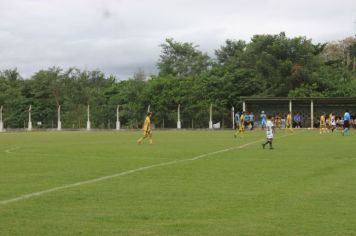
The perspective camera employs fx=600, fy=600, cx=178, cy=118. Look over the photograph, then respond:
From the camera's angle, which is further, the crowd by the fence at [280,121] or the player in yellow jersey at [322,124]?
the crowd by the fence at [280,121]

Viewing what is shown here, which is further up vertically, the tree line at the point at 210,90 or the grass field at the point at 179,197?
the tree line at the point at 210,90

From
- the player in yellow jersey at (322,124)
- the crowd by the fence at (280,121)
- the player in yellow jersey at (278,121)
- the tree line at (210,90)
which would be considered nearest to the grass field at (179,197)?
the player in yellow jersey at (322,124)

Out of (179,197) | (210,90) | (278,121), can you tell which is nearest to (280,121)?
(278,121)

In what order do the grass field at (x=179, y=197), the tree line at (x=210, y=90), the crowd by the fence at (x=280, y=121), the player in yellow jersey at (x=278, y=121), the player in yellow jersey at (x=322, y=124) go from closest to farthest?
the grass field at (x=179, y=197), the player in yellow jersey at (x=322, y=124), the crowd by the fence at (x=280, y=121), the player in yellow jersey at (x=278, y=121), the tree line at (x=210, y=90)

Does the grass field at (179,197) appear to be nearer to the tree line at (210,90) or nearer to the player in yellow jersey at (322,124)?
the player in yellow jersey at (322,124)

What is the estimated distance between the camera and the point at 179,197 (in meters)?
11.2

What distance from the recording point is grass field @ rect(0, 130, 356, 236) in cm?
854

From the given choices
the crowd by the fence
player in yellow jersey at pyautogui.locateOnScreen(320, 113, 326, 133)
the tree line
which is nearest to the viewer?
player in yellow jersey at pyautogui.locateOnScreen(320, 113, 326, 133)

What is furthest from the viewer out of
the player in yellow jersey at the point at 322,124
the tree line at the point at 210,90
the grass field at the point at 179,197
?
the tree line at the point at 210,90

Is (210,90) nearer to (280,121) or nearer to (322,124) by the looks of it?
(280,121)

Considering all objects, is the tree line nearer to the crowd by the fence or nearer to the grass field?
the crowd by the fence

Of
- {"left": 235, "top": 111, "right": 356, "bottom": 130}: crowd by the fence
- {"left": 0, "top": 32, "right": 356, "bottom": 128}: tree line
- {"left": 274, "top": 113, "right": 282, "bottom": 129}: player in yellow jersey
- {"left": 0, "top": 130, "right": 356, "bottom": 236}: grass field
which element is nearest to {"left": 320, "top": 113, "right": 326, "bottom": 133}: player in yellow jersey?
{"left": 235, "top": 111, "right": 356, "bottom": 130}: crowd by the fence

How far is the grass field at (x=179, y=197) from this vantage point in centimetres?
854

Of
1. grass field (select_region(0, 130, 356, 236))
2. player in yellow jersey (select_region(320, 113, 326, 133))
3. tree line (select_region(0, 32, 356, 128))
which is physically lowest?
grass field (select_region(0, 130, 356, 236))
